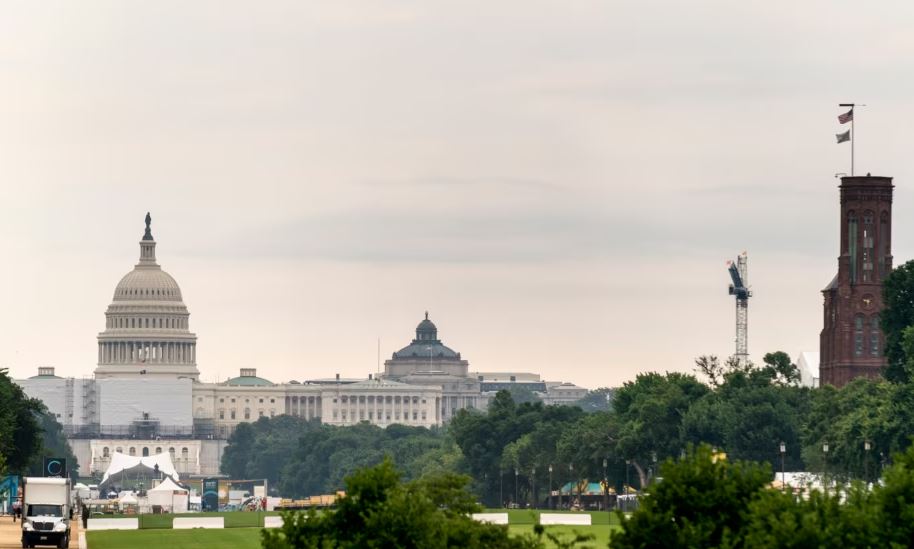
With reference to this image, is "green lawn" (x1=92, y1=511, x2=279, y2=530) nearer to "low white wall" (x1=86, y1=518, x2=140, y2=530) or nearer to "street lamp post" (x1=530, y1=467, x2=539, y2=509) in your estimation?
"low white wall" (x1=86, y1=518, x2=140, y2=530)

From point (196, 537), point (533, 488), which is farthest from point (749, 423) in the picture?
point (196, 537)

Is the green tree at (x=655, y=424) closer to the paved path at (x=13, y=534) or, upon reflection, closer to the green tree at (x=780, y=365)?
the green tree at (x=780, y=365)

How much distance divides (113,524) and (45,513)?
38.9 meters

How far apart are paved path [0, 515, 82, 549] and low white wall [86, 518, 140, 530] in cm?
74

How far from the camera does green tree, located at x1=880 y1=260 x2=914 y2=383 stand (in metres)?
165

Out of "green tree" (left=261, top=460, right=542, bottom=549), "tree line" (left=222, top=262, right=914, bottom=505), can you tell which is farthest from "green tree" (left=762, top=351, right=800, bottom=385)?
"green tree" (left=261, top=460, right=542, bottom=549)

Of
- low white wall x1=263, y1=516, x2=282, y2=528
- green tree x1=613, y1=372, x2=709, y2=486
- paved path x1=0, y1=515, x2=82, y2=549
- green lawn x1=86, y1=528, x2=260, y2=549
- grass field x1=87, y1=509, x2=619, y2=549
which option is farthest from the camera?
green tree x1=613, y1=372, x2=709, y2=486

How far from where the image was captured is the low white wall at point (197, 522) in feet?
450

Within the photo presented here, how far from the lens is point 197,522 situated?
140 meters

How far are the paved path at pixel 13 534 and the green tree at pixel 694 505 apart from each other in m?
44.7

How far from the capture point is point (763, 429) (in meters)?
168

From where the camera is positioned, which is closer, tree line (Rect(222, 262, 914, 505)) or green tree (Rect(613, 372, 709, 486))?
tree line (Rect(222, 262, 914, 505))

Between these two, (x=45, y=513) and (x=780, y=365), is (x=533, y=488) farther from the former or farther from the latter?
(x=45, y=513)

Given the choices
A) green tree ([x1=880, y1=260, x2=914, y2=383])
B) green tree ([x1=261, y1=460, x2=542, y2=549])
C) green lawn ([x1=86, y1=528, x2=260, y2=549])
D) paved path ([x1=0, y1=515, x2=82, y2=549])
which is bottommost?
green lawn ([x1=86, y1=528, x2=260, y2=549])
